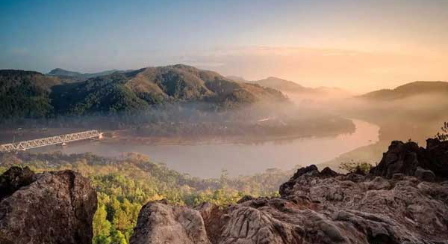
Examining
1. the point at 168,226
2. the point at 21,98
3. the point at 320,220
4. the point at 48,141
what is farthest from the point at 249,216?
the point at 21,98

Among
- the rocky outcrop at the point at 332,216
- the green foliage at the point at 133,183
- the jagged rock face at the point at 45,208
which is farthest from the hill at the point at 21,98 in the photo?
the rocky outcrop at the point at 332,216

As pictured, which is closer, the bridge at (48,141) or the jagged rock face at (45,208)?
the jagged rock face at (45,208)

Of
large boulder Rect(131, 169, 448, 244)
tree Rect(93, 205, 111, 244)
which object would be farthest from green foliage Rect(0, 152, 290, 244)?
large boulder Rect(131, 169, 448, 244)

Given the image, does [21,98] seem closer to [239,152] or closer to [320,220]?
[239,152]

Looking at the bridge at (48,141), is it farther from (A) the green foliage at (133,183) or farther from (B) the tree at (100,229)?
(B) the tree at (100,229)

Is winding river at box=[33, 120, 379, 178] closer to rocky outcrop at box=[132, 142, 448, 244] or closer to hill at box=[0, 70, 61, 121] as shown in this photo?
hill at box=[0, 70, 61, 121]

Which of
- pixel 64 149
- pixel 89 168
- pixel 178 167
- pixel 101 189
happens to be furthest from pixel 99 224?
pixel 64 149

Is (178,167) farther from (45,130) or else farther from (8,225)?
(8,225)
